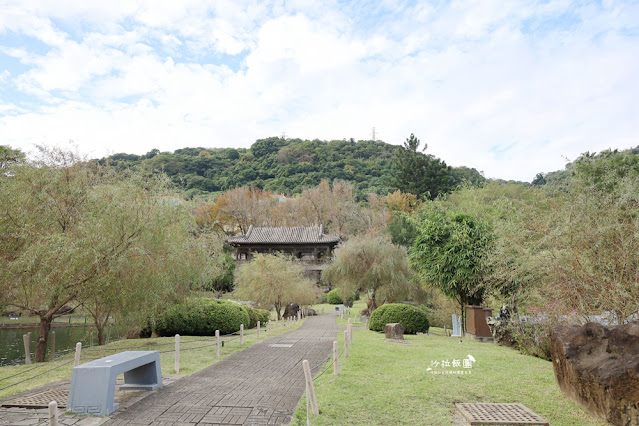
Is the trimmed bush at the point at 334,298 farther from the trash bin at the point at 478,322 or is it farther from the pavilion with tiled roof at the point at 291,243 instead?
the trash bin at the point at 478,322

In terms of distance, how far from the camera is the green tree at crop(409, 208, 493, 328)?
14.6 meters

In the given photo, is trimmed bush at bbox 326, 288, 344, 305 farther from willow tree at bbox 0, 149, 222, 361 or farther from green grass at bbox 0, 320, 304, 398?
willow tree at bbox 0, 149, 222, 361

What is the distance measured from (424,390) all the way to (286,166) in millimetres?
69276

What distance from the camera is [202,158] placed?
77125 millimetres

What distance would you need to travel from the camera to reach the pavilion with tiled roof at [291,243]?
4328 cm

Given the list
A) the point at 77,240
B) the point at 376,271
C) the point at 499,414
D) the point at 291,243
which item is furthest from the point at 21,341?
the point at 499,414

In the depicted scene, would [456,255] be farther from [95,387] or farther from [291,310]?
[291,310]

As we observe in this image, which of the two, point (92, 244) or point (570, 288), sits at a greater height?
point (92, 244)

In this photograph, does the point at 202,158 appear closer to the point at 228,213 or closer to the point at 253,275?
the point at 228,213

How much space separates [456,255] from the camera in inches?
586

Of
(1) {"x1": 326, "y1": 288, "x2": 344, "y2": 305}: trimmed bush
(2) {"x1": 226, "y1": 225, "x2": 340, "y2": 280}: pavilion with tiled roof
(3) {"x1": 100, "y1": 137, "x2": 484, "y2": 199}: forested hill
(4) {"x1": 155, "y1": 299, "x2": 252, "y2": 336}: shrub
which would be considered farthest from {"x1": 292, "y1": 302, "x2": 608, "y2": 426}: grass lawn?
(3) {"x1": 100, "y1": 137, "x2": 484, "y2": 199}: forested hill

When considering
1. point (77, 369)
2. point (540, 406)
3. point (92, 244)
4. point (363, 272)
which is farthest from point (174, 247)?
point (363, 272)

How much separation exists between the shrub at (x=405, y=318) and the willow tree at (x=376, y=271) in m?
5.92

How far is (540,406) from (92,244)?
9.25 m
